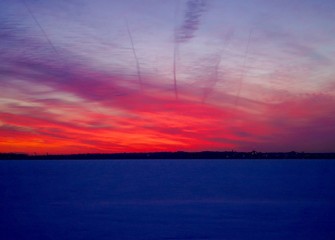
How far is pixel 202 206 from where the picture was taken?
58.7ft

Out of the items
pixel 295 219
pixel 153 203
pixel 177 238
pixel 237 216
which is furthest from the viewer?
pixel 153 203

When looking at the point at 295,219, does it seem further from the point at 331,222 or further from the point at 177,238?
the point at 177,238

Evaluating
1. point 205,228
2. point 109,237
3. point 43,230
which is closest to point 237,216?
point 205,228

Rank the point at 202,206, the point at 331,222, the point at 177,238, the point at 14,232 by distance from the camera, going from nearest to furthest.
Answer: the point at 177,238 → the point at 14,232 → the point at 331,222 → the point at 202,206

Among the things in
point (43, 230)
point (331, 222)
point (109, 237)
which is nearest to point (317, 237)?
point (331, 222)

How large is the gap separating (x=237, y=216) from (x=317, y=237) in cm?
427

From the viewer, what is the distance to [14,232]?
1112 centimetres

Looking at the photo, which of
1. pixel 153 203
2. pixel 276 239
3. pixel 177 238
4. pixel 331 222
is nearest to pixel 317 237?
pixel 276 239

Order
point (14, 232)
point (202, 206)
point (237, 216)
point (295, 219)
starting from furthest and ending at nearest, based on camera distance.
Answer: point (202, 206) → point (237, 216) → point (295, 219) → point (14, 232)

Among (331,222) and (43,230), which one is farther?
(331,222)

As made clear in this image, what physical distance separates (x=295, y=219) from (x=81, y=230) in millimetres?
7777

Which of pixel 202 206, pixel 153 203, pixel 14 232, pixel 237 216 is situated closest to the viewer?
pixel 14 232

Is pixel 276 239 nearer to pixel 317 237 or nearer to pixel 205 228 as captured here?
pixel 317 237

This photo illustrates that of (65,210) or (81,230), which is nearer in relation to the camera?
(81,230)
